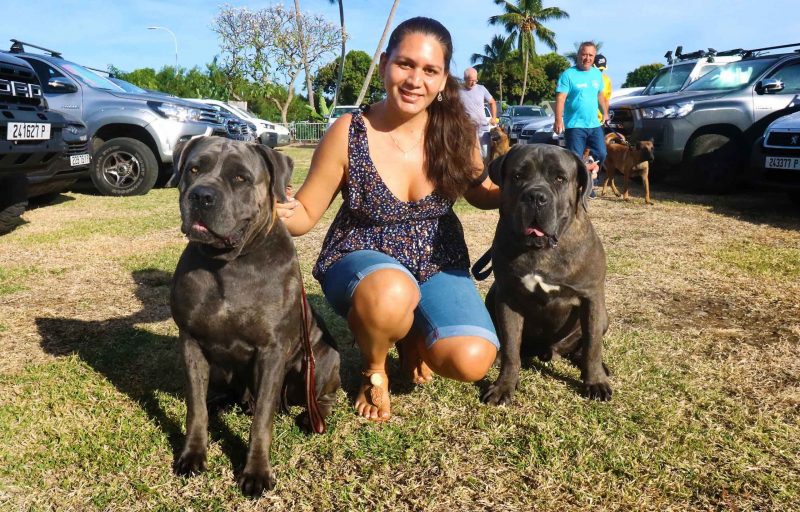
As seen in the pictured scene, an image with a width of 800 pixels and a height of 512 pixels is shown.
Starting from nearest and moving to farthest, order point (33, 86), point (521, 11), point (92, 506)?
point (92, 506)
point (33, 86)
point (521, 11)

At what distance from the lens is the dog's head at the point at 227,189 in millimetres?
2086

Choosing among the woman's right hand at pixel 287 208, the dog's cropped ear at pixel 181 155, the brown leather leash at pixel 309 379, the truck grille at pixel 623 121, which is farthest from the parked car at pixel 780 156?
the dog's cropped ear at pixel 181 155

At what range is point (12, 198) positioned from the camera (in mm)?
5938

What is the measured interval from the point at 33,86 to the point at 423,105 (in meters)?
4.99

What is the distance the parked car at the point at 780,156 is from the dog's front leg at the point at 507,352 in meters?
6.40

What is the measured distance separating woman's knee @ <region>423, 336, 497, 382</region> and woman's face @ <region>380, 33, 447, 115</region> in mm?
1222

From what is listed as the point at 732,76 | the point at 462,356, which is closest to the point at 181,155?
the point at 462,356

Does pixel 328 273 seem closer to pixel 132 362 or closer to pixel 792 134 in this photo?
pixel 132 362

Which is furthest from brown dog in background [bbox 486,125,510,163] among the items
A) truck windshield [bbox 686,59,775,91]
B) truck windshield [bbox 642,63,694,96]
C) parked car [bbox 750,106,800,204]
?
parked car [bbox 750,106,800,204]

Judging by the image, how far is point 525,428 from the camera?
271cm

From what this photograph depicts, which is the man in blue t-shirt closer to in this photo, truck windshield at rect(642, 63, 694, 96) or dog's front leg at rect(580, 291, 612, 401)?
truck windshield at rect(642, 63, 694, 96)

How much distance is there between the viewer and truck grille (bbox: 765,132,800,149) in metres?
7.40

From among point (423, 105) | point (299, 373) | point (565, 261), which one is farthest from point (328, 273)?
point (565, 261)

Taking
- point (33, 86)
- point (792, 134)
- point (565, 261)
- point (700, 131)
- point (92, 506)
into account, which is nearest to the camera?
point (92, 506)
